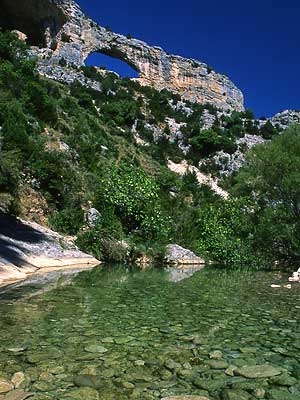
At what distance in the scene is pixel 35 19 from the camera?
53.3 m

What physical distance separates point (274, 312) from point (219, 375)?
415 cm

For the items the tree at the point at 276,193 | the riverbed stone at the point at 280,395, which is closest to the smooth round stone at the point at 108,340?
the riverbed stone at the point at 280,395

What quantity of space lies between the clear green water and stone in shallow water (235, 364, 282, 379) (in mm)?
85

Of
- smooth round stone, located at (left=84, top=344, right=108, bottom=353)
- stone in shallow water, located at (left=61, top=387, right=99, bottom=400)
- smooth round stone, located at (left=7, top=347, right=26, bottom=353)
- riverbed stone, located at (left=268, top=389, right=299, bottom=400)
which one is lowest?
smooth round stone, located at (left=7, top=347, right=26, bottom=353)

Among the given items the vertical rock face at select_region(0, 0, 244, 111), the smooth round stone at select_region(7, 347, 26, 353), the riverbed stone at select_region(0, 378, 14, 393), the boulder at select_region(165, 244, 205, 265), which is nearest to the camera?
the riverbed stone at select_region(0, 378, 14, 393)

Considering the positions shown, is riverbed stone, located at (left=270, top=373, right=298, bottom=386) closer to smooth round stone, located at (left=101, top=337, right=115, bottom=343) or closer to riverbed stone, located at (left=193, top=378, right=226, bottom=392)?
riverbed stone, located at (left=193, top=378, right=226, bottom=392)

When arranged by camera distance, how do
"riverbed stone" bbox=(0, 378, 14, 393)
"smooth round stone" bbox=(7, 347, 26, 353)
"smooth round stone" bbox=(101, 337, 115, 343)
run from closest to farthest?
"riverbed stone" bbox=(0, 378, 14, 393) → "smooth round stone" bbox=(7, 347, 26, 353) → "smooth round stone" bbox=(101, 337, 115, 343)

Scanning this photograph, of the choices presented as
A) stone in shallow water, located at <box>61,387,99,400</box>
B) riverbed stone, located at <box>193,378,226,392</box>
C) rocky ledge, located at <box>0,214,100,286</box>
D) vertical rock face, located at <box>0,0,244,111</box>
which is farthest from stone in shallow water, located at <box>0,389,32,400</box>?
vertical rock face, located at <box>0,0,244,111</box>

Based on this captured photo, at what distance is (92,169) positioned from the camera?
1214 inches

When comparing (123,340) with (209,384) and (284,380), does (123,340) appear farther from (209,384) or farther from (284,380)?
(284,380)

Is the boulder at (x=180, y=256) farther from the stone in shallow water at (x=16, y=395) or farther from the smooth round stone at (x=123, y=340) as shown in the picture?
the stone in shallow water at (x=16, y=395)

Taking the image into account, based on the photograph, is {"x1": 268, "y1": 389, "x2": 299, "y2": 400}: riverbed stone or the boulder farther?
the boulder

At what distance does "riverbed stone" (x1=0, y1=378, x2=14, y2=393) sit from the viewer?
13.4ft

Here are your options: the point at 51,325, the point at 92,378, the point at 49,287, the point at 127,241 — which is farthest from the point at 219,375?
the point at 127,241
